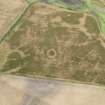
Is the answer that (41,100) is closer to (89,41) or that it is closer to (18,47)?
(18,47)

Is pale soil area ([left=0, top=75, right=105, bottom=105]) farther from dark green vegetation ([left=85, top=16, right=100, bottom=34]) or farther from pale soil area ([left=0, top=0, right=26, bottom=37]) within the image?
dark green vegetation ([left=85, top=16, right=100, bottom=34])

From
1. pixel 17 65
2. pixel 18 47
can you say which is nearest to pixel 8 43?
pixel 18 47

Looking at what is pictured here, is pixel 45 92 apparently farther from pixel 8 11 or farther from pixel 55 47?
pixel 8 11

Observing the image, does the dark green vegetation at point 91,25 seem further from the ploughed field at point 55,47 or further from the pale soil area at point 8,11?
the pale soil area at point 8,11

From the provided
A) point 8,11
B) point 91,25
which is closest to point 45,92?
point 91,25

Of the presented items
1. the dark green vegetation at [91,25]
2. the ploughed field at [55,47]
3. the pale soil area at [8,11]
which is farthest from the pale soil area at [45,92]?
the dark green vegetation at [91,25]

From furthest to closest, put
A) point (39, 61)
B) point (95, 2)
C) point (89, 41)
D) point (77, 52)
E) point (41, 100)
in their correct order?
point (95, 2)
point (89, 41)
point (77, 52)
point (39, 61)
point (41, 100)
